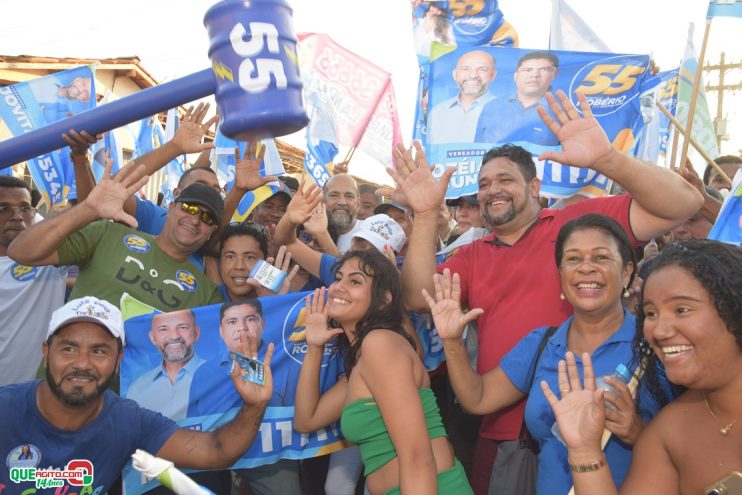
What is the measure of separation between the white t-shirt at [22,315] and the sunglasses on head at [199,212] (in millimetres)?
1154

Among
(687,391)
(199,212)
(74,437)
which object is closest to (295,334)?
(199,212)

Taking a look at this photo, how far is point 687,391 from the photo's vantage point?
2322mm

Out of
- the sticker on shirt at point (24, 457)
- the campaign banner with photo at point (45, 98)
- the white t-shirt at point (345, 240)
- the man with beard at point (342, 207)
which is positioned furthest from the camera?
the campaign banner with photo at point (45, 98)

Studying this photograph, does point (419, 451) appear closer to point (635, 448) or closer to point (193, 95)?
point (635, 448)

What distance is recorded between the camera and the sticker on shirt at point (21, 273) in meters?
4.56

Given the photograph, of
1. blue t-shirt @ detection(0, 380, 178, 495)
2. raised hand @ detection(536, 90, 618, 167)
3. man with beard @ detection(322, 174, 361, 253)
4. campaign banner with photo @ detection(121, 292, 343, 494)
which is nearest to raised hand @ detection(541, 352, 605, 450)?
raised hand @ detection(536, 90, 618, 167)

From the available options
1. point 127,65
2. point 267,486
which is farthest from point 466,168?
point 127,65

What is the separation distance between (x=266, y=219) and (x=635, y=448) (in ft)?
12.2

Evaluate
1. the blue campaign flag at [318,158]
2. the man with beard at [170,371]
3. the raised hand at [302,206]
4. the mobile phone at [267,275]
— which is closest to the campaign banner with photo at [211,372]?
the man with beard at [170,371]

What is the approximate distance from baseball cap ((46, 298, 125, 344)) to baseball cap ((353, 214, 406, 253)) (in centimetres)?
184

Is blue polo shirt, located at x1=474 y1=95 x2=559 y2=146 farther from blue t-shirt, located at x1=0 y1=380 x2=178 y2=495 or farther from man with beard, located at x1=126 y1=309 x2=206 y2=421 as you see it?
blue t-shirt, located at x1=0 y1=380 x2=178 y2=495

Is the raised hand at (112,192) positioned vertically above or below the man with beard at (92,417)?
above

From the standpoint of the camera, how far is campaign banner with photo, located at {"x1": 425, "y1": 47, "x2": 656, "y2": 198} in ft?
16.9

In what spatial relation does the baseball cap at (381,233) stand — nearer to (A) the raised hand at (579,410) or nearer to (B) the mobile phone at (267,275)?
(B) the mobile phone at (267,275)
